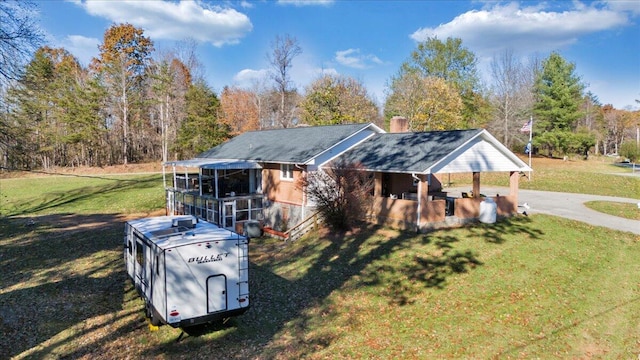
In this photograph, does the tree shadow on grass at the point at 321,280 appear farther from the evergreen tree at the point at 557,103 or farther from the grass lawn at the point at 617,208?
the evergreen tree at the point at 557,103

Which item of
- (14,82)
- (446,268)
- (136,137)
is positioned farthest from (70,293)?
(136,137)

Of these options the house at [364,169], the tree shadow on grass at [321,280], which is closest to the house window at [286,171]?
the house at [364,169]

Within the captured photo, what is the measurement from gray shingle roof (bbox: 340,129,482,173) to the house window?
9.64 ft

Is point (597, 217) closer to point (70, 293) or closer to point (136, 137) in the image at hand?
point (70, 293)

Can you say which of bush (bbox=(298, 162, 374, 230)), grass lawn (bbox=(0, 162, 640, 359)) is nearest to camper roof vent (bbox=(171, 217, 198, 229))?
grass lawn (bbox=(0, 162, 640, 359))

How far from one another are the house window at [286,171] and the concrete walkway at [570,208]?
1253 cm

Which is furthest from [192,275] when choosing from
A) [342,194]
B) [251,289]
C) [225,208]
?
[225,208]

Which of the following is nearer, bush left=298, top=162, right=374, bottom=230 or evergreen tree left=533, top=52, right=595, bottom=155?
bush left=298, top=162, right=374, bottom=230

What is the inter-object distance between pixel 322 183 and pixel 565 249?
1059 cm

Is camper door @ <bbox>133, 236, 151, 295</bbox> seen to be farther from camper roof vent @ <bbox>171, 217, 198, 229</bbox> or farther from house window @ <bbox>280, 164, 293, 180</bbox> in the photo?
house window @ <bbox>280, 164, 293, 180</bbox>

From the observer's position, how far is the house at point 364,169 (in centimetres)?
1675

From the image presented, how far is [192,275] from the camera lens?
8984 millimetres

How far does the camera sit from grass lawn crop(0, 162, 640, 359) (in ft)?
30.3

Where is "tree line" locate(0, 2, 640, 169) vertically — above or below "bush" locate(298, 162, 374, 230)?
above
